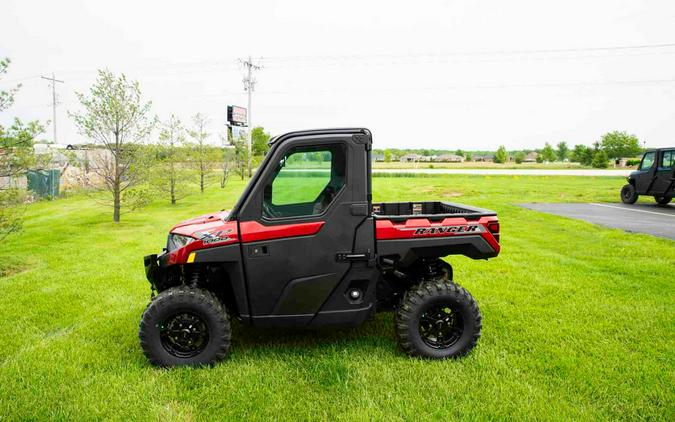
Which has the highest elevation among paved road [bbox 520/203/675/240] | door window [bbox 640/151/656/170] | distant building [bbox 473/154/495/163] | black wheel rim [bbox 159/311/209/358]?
distant building [bbox 473/154/495/163]

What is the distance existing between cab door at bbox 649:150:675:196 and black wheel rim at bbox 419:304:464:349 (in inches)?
664

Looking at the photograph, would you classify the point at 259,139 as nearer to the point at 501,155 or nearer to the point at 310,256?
the point at 501,155

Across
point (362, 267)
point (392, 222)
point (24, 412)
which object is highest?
point (392, 222)

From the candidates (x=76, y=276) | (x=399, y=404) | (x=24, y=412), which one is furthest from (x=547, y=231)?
(x=24, y=412)

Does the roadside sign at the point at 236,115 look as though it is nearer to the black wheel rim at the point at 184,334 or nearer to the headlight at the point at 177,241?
the headlight at the point at 177,241

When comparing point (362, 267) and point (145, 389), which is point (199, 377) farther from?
point (362, 267)

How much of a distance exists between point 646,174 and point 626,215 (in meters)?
4.70

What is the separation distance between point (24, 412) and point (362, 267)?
9.23 feet

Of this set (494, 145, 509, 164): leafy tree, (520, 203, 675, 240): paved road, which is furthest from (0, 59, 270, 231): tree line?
(494, 145, 509, 164): leafy tree

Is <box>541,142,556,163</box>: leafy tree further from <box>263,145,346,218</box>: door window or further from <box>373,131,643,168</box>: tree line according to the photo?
<box>263,145,346,218</box>: door window

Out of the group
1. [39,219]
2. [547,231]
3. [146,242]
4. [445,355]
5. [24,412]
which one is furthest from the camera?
[39,219]

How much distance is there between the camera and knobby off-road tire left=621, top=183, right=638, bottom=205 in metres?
18.4

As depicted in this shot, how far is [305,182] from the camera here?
4.43 m

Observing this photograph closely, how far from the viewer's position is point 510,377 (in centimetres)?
391
